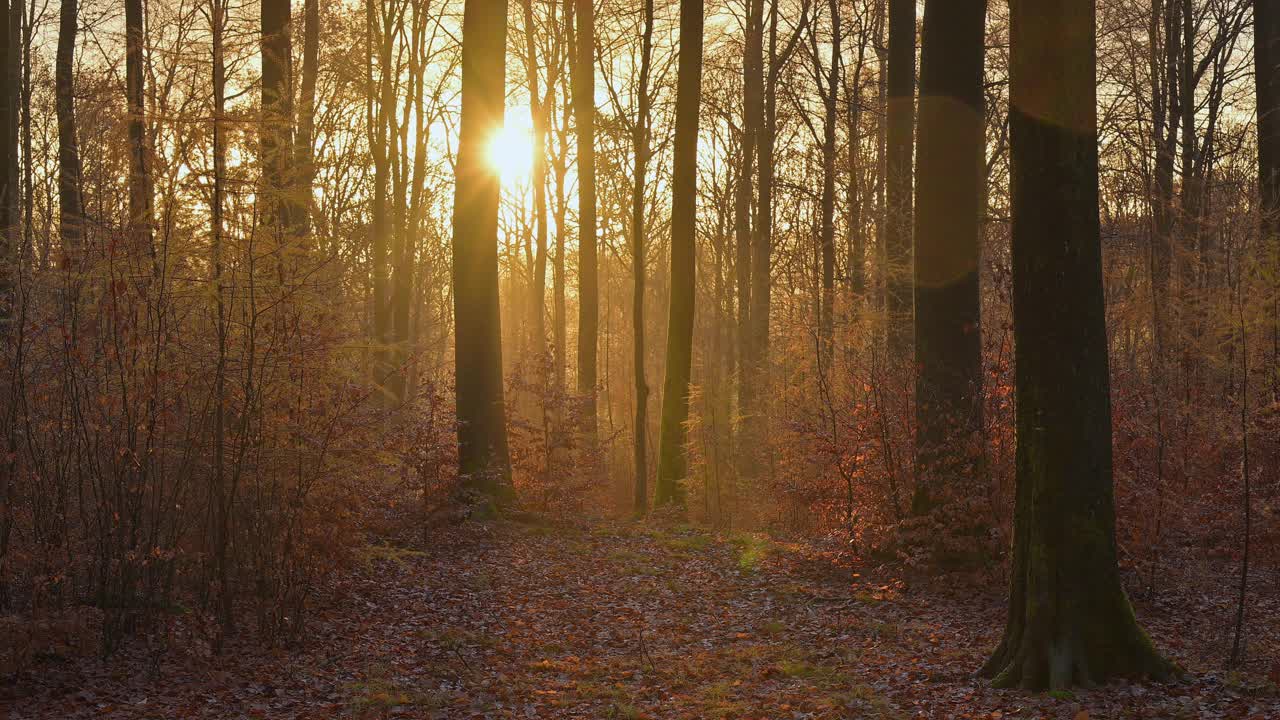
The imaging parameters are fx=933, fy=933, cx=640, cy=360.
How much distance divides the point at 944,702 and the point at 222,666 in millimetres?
5035

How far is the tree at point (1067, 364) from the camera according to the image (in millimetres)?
5973

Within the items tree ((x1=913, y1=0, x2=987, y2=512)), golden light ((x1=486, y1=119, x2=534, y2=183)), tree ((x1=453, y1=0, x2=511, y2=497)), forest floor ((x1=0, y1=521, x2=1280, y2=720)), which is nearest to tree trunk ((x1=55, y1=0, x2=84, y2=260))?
tree ((x1=453, y1=0, x2=511, y2=497))

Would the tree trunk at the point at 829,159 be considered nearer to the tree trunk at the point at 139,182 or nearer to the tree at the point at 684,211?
the tree at the point at 684,211

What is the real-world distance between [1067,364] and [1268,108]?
39.0 ft

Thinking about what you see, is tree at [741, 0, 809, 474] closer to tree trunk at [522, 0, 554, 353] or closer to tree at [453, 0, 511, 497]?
tree trunk at [522, 0, 554, 353]

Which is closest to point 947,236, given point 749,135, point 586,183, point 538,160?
point 586,183

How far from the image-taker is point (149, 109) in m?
7.27

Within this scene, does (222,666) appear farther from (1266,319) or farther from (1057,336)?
(1266,319)

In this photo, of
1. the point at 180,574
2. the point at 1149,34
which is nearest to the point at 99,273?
the point at 180,574

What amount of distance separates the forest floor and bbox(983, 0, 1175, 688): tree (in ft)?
1.09

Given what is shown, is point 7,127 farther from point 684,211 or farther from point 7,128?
point 684,211

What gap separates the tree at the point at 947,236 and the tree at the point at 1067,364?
11.0 ft

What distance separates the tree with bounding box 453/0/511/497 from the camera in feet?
43.0

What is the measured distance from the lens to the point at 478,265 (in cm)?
1317
